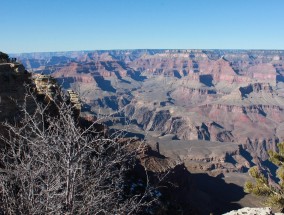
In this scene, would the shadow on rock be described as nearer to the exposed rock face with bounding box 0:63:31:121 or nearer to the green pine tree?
the green pine tree

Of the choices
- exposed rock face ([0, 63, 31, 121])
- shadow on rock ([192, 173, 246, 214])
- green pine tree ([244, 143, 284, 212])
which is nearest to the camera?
green pine tree ([244, 143, 284, 212])

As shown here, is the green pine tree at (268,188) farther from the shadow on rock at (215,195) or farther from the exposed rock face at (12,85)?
the shadow on rock at (215,195)

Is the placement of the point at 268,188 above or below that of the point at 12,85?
below

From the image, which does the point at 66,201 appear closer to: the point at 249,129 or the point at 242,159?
the point at 242,159

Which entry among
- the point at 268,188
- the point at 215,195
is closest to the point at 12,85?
the point at 268,188

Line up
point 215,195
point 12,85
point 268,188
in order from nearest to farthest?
point 268,188, point 12,85, point 215,195

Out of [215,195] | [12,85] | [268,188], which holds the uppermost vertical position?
[12,85]

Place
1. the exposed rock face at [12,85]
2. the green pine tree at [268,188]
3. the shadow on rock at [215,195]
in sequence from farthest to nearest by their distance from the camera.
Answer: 1. the shadow on rock at [215,195]
2. the exposed rock face at [12,85]
3. the green pine tree at [268,188]

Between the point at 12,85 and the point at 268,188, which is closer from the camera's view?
the point at 268,188

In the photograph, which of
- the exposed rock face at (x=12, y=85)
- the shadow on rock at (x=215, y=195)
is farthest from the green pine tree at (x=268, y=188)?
the shadow on rock at (x=215, y=195)

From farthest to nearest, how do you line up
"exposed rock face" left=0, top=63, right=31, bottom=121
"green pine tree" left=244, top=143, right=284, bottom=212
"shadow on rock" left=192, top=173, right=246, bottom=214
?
"shadow on rock" left=192, top=173, right=246, bottom=214
"exposed rock face" left=0, top=63, right=31, bottom=121
"green pine tree" left=244, top=143, right=284, bottom=212

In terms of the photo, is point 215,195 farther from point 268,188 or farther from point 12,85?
point 12,85

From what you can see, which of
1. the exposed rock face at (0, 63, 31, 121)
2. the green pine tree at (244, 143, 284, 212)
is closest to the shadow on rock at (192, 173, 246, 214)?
the green pine tree at (244, 143, 284, 212)
